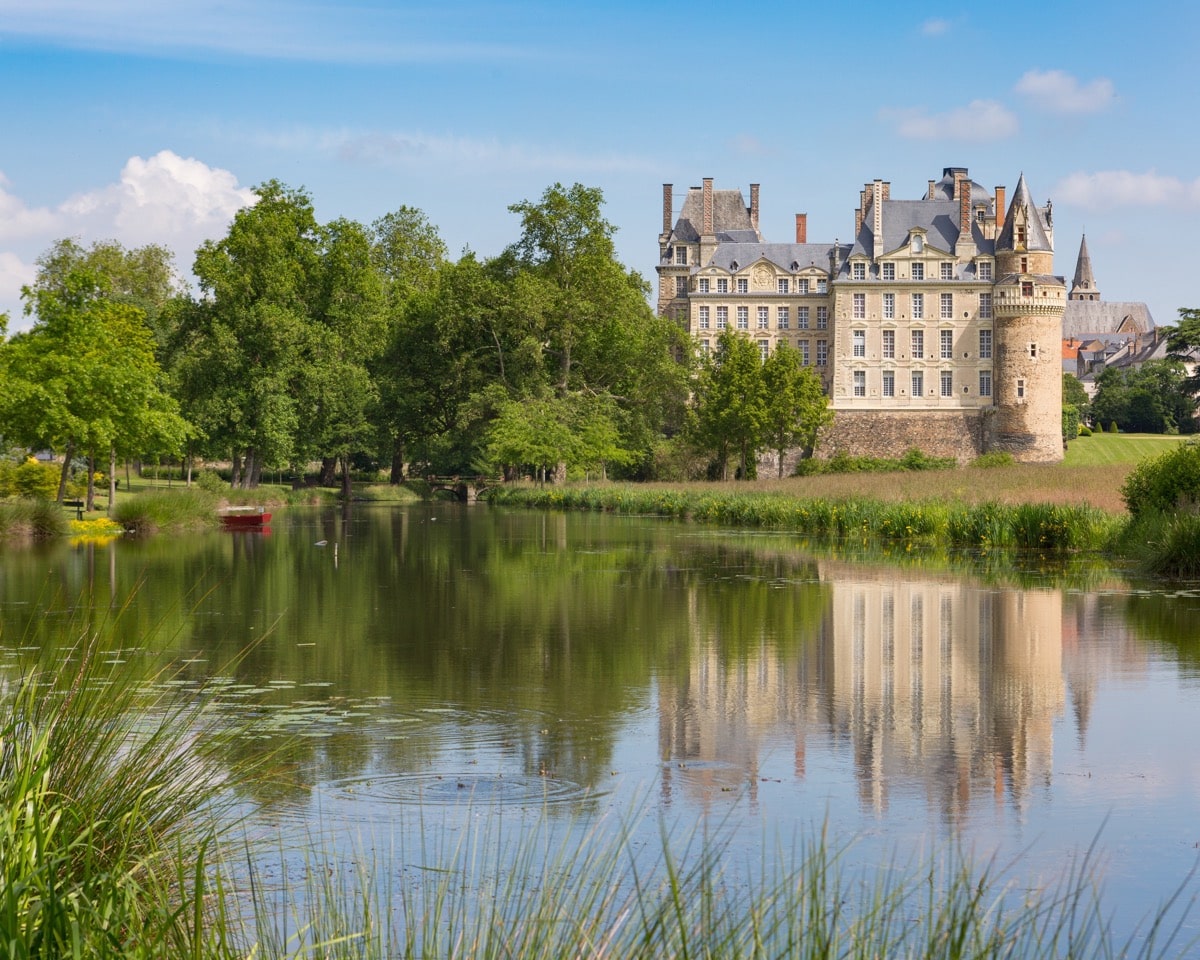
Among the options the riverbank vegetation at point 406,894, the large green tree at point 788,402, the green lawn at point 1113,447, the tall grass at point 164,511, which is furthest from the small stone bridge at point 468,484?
the riverbank vegetation at point 406,894

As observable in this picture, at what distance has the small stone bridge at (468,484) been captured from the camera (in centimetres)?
5922

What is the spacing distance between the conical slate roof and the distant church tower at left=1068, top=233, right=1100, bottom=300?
91.1m

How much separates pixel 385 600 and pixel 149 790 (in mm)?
12661

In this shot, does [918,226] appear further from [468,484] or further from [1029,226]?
[468,484]

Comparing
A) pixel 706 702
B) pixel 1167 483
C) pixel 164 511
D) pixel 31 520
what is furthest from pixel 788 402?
pixel 706 702

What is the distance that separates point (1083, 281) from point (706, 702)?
17000 centimetres

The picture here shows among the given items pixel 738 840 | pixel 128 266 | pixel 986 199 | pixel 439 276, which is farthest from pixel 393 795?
pixel 986 199

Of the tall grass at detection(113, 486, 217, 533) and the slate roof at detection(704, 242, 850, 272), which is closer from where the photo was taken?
the tall grass at detection(113, 486, 217, 533)

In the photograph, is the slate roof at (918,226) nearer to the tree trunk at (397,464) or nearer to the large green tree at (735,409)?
the large green tree at (735,409)

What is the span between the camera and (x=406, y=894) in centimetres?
563

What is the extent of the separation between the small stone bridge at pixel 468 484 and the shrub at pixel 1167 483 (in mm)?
37367

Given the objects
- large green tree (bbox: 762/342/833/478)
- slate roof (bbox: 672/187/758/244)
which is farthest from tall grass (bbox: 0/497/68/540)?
slate roof (bbox: 672/187/758/244)

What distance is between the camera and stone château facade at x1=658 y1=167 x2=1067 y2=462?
77.0 m

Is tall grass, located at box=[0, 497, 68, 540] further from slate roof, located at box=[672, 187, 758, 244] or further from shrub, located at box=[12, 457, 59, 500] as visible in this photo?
slate roof, located at box=[672, 187, 758, 244]
